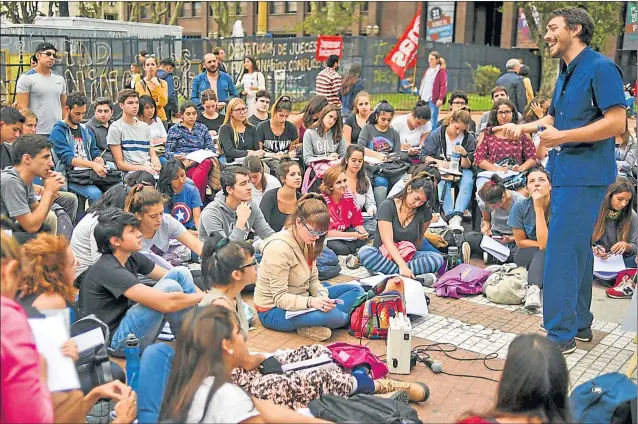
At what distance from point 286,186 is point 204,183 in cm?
162

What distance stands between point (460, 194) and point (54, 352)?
743 centimetres

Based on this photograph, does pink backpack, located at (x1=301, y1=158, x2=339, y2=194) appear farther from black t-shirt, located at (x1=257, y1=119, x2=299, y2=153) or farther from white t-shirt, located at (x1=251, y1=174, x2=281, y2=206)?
black t-shirt, located at (x1=257, y1=119, x2=299, y2=153)

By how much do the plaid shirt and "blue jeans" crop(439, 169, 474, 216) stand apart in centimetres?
307

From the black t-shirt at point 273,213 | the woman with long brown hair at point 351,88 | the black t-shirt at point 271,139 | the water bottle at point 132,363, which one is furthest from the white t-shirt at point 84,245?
the woman with long brown hair at point 351,88

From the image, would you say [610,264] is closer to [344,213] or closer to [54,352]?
[344,213]

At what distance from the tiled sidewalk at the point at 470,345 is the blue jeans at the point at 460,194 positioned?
265 centimetres

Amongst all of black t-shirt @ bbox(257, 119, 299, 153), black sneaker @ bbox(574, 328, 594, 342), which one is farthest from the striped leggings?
black t-shirt @ bbox(257, 119, 299, 153)

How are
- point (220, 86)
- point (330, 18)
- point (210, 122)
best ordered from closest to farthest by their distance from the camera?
point (210, 122) < point (220, 86) < point (330, 18)

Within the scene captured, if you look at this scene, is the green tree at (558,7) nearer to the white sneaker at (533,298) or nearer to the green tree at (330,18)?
the green tree at (330,18)

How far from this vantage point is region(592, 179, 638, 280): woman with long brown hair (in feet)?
25.9

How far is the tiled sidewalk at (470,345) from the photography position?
5.38 metres

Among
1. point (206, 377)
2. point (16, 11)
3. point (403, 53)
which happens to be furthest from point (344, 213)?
point (16, 11)

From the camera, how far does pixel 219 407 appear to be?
353cm

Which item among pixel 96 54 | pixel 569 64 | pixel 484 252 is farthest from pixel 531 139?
pixel 96 54
